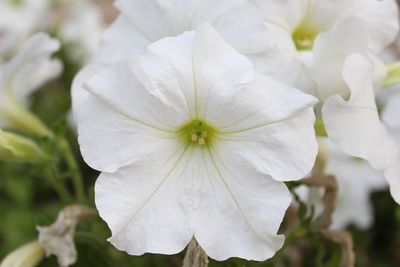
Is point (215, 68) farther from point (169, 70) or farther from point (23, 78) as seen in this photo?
point (23, 78)

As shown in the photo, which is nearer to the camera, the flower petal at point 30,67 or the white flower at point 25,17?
the flower petal at point 30,67

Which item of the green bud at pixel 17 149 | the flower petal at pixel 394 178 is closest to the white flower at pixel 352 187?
the flower petal at pixel 394 178

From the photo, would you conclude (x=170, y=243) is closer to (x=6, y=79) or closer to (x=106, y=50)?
(x=106, y=50)

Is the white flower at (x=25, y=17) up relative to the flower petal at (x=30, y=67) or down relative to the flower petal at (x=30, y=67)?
down

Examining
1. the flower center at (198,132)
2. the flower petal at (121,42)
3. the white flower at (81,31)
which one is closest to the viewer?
the flower center at (198,132)

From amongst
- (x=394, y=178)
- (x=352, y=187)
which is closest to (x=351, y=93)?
(x=394, y=178)

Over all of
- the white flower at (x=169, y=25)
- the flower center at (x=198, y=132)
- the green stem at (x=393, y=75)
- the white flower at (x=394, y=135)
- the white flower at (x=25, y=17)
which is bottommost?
the white flower at (x=25, y=17)

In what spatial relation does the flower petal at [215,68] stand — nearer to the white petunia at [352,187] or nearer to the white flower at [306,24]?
the white flower at [306,24]
